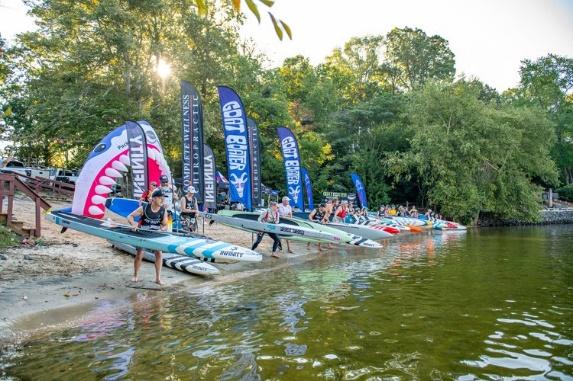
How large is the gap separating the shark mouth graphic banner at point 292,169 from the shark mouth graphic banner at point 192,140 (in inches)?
282

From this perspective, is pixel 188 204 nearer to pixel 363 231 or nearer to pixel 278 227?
pixel 278 227

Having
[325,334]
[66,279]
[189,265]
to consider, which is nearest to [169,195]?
[189,265]

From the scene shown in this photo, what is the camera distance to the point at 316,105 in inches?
2069

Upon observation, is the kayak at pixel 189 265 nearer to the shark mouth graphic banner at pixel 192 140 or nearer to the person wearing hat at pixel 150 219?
the person wearing hat at pixel 150 219

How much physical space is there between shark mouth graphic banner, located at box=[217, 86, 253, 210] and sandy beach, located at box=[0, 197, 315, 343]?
10.9 ft

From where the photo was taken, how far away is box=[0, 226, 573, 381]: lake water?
5.34 metres

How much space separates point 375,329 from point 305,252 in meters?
11.5

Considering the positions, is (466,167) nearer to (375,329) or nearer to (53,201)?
(53,201)

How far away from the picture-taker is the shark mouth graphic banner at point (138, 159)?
45.7 feet

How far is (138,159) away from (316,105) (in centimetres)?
4030

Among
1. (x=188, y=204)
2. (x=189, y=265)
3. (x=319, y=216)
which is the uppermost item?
(x=188, y=204)

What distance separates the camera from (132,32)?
1180 inches

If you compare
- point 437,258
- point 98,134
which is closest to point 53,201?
point 98,134

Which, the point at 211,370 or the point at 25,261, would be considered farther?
the point at 25,261
